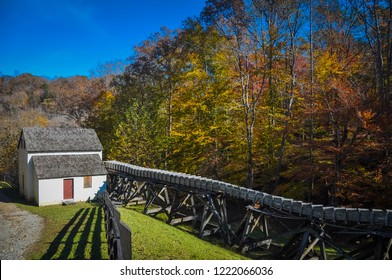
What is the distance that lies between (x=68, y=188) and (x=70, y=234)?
8756 mm

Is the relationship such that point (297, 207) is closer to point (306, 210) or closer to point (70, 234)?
point (306, 210)

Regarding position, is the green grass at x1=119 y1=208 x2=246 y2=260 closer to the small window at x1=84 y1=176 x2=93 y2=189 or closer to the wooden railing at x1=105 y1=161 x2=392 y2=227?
the wooden railing at x1=105 y1=161 x2=392 y2=227

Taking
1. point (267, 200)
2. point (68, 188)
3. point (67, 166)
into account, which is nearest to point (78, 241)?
point (267, 200)

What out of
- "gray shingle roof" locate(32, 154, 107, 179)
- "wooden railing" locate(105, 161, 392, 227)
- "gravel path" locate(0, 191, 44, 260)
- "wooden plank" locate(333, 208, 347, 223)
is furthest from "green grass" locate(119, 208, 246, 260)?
"gray shingle roof" locate(32, 154, 107, 179)

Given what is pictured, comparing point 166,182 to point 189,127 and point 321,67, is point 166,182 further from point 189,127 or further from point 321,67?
point 321,67

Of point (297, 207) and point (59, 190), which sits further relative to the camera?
point (59, 190)

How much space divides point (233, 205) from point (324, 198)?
180 inches

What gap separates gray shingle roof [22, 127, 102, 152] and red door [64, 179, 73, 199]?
86.4 inches

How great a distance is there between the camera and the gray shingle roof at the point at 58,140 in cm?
1922

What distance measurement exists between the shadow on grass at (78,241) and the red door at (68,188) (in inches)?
216

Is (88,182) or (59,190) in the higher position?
(88,182)

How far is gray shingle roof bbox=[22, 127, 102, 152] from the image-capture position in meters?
19.2

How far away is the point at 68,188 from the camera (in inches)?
739

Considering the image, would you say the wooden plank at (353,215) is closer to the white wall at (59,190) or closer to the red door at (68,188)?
the white wall at (59,190)
